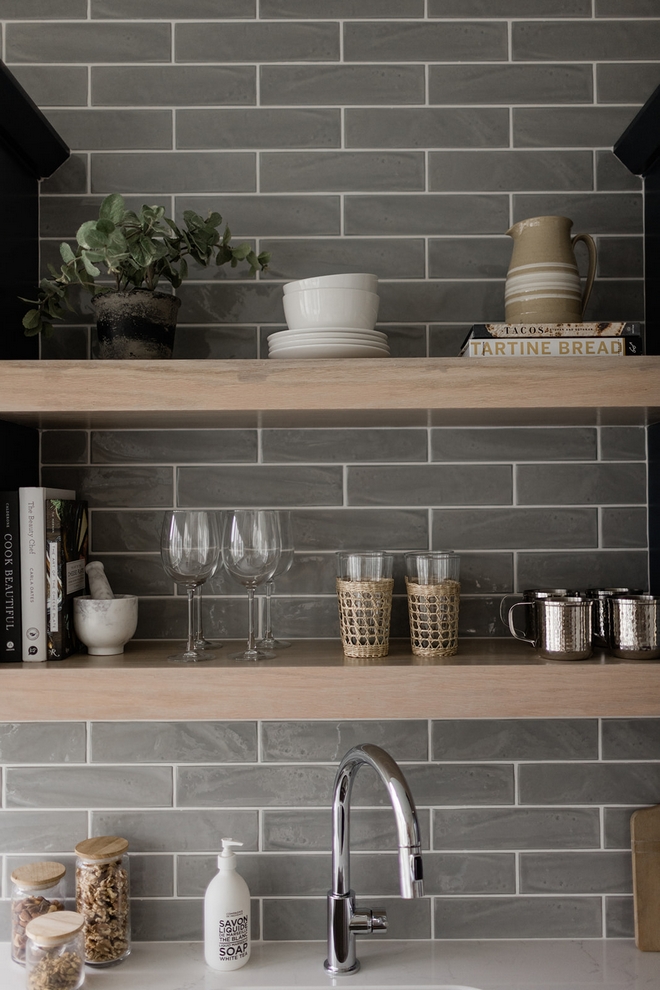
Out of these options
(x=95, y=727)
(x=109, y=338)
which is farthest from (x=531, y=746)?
(x=109, y=338)

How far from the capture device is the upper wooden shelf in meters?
1.09

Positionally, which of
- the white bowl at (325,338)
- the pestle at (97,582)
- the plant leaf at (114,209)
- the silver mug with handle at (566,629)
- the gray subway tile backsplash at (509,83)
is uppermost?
the gray subway tile backsplash at (509,83)

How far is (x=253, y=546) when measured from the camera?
1170mm

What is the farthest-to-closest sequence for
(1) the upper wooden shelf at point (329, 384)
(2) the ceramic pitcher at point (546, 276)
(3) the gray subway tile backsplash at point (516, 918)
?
(3) the gray subway tile backsplash at point (516, 918) < (2) the ceramic pitcher at point (546, 276) < (1) the upper wooden shelf at point (329, 384)

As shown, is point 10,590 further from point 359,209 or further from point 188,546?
point 359,209

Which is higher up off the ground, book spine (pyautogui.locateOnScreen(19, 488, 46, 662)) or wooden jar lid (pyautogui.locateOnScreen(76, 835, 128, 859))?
book spine (pyautogui.locateOnScreen(19, 488, 46, 662))

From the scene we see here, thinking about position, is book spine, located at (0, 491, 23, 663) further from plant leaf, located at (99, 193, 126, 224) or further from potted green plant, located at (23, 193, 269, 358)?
plant leaf, located at (99, 193, 126, 224)

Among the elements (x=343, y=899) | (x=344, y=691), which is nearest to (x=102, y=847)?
(x=343, y=899)

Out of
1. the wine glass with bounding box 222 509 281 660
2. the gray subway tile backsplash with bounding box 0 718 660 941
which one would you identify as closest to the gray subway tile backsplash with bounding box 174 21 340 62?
the wine glass with bounding box 222 509 281 660

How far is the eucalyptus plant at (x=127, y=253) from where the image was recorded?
3.75 feet

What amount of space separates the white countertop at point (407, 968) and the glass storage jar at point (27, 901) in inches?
2.0

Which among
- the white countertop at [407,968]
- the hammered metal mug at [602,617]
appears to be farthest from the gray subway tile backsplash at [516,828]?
the hammered metal mug at [602,617]

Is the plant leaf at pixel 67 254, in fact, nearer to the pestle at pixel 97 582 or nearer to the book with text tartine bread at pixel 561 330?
the pestle at pixel 97 582

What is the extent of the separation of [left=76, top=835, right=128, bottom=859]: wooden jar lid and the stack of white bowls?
0.82 m
